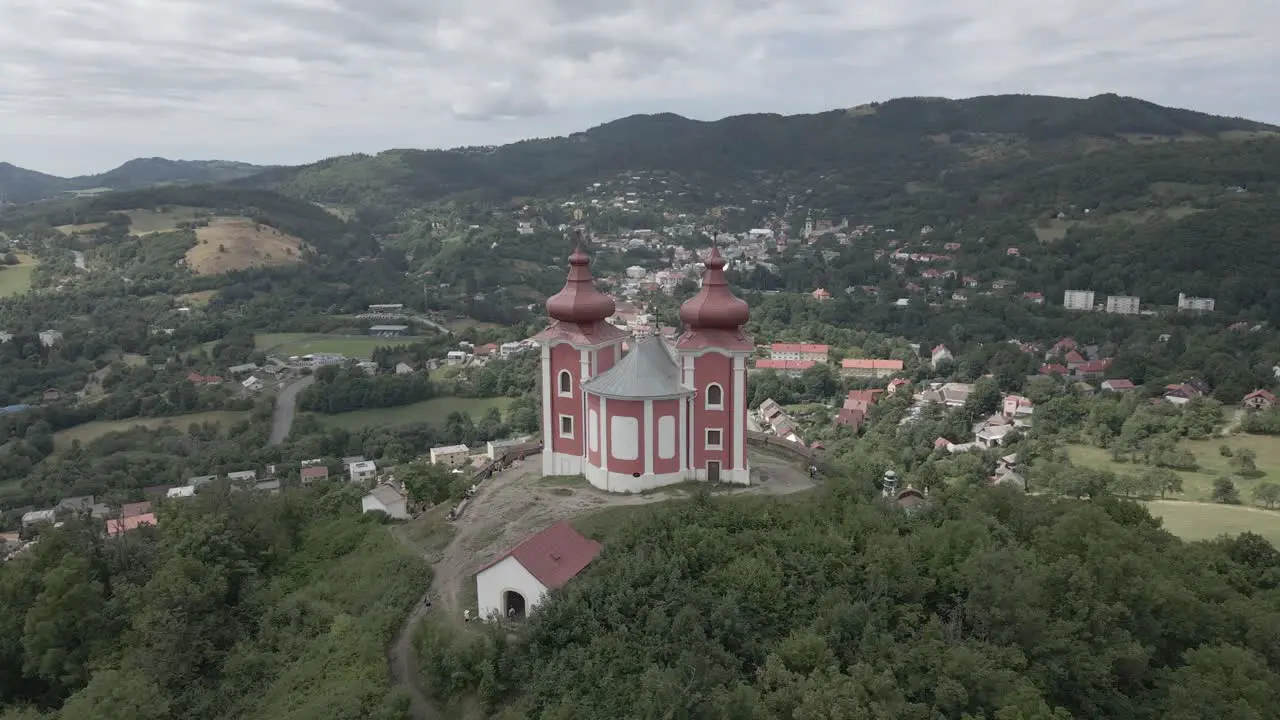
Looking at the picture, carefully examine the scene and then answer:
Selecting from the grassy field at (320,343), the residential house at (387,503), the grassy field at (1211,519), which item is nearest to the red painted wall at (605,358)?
the residential house at (387,503)

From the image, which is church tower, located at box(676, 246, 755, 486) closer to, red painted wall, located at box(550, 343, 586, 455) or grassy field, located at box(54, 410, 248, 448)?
red painted wall, located at box(550, 343, 586, 455)

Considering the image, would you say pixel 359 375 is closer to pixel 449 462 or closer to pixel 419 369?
pixel 419 369

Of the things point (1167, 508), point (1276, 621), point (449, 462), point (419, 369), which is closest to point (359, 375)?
point (419, 369)

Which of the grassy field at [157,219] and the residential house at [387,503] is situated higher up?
the grassy field at [157,219]

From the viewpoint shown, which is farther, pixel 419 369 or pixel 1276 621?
pixel 419 369

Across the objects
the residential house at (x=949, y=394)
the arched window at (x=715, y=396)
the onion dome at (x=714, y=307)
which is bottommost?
the residential house at (x=949, y=394)

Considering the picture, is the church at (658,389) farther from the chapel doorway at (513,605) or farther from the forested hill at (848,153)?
the forested hill at (848,153)

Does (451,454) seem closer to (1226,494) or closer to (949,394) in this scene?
(949,394)
